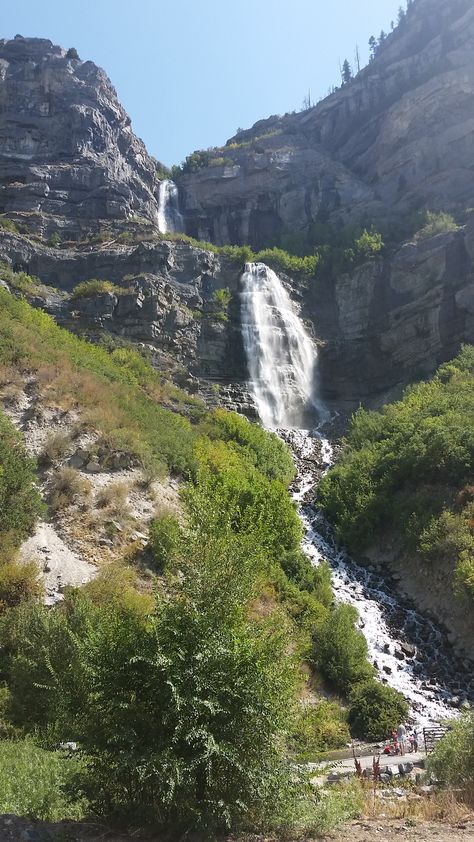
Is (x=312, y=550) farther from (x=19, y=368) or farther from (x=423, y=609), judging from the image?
(x=19, y=368)

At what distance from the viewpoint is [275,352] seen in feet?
141

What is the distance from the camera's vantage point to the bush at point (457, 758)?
8.93m

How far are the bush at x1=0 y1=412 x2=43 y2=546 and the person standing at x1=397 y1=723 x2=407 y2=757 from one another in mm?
10786

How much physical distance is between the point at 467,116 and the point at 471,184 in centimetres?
790

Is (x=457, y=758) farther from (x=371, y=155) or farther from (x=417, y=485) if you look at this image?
(x=371, y=155)

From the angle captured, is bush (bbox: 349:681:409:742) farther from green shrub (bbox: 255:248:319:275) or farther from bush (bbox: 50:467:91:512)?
green shrub (bbox: 255:248:319:275)

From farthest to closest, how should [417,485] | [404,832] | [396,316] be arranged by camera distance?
1. [396,316]
2. [417,485]
3. [404,832]

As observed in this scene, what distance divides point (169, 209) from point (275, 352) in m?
31.7

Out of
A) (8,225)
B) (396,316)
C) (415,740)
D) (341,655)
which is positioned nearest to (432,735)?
(415,740)

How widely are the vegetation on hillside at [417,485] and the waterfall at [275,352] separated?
8.95 m

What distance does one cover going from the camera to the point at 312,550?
25.3m

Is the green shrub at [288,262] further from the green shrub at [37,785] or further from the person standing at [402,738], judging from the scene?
the green shrub at [37,785]

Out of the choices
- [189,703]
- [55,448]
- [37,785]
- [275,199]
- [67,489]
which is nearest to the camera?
[189,703]

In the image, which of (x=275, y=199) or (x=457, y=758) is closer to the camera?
(x=457, y=758)
